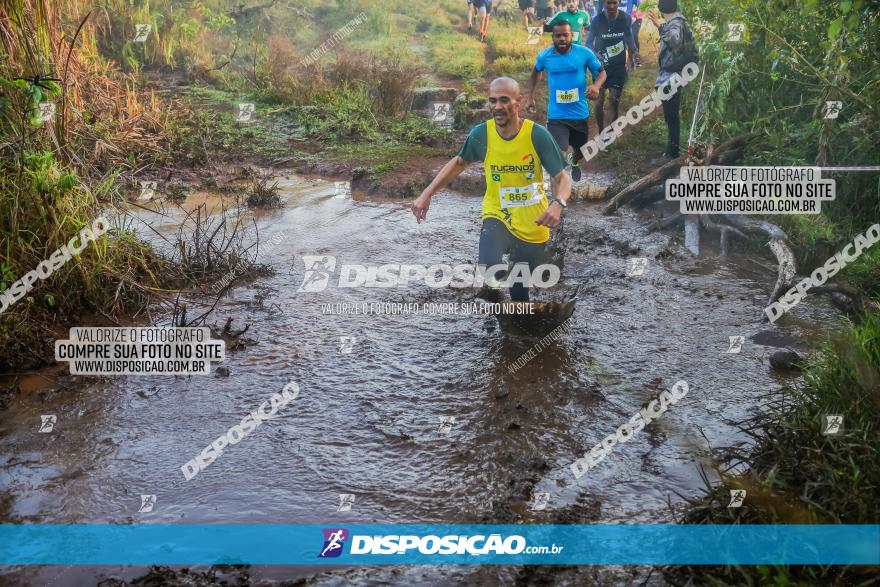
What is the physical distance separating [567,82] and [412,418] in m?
5.50

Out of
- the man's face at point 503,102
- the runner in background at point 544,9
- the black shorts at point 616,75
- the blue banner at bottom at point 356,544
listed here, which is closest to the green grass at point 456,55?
the runner in background at point 544,9

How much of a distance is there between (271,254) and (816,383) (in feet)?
19.6

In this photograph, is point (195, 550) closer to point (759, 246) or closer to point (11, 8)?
point (11, 8)

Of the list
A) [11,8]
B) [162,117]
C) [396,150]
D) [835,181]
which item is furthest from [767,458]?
[162,117]

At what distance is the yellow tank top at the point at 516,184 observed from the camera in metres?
5.64

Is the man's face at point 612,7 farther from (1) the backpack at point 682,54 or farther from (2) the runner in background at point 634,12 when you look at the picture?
(2) the runner in background at point 634,12

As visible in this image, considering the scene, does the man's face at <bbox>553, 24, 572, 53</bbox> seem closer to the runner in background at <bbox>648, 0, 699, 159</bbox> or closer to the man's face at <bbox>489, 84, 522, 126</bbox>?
the runner in background at <bbox>648, 0, 699, 159</bbox>

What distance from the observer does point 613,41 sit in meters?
10.5

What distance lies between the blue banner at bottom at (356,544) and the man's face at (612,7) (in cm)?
859

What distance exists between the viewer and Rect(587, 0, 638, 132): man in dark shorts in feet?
34.4

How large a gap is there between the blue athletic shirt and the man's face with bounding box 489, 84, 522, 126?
379cm

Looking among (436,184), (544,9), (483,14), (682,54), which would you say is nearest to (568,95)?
(682,54)

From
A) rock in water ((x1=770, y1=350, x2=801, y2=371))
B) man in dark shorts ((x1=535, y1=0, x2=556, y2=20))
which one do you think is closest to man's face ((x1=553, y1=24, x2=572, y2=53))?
rock in water ((x1=770, y1=350, x2=801, y2=371))

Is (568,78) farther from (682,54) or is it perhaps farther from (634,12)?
(634,12)
